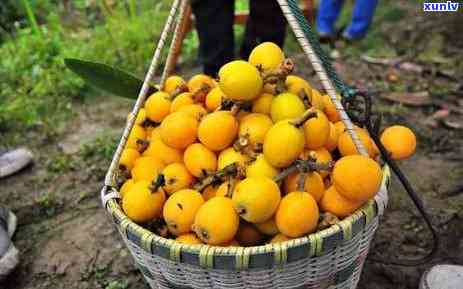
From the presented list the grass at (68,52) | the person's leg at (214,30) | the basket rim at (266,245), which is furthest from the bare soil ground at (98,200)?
the person's leg at (214,30)

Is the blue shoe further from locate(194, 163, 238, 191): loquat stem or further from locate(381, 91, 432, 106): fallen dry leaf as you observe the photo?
locate(381, 91, 432, 106): fallen dry leaf

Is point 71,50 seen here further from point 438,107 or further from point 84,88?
point 438,107

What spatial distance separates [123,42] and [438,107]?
210 cm

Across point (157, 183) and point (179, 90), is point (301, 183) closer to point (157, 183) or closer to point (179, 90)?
point (157, 183)

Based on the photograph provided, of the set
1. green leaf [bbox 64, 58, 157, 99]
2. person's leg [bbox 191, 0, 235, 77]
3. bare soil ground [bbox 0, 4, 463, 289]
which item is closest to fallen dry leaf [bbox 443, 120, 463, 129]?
bare soil ground [bbox 0, 4, 463, 289]

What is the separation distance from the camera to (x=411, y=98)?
2738mm

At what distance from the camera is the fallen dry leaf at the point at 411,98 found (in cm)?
269

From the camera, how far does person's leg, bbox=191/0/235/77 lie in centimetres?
234

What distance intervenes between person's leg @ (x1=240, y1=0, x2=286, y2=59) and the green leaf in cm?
95

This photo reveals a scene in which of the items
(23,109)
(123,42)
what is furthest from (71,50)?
(23,109)

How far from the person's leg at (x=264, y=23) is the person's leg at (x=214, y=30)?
0.13 m

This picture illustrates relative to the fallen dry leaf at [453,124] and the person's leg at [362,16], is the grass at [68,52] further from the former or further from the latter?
the fallen dry leaf at [453,124]

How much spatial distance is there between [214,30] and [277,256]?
5.09ft

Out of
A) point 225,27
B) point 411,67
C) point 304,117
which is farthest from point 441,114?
point 304,117
